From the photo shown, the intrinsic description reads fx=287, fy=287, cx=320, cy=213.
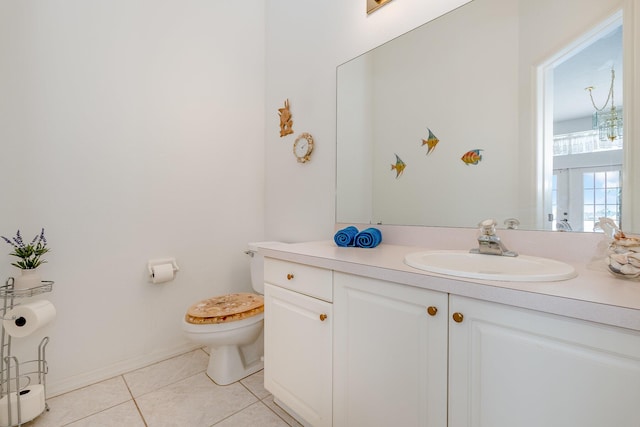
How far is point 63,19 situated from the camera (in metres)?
1.62

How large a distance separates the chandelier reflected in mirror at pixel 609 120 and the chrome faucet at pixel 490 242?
0.43 m

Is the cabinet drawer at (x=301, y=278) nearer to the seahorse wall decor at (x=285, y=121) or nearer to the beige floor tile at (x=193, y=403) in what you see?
the beige floor tile at (x=193, y=403)

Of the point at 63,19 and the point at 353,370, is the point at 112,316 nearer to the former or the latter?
the point at 353,370

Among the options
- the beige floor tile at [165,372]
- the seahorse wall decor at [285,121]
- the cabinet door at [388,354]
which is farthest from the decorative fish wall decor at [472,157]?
the beige floor tile at [165,372]

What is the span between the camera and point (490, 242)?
1090 mm

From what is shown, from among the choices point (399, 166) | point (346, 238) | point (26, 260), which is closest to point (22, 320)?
point (26, 260)

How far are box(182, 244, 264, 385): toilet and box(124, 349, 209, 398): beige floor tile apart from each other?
0.56 ft

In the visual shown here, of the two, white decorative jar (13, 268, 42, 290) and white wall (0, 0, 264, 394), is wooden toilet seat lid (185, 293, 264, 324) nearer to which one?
white wall (0, 0, 264, 394)

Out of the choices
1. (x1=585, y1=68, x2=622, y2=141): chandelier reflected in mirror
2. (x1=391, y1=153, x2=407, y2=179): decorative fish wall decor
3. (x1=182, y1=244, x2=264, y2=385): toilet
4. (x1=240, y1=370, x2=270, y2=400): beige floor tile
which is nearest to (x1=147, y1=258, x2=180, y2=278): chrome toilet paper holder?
(x1=182, y1=244, x2=264, y2=385): toilet

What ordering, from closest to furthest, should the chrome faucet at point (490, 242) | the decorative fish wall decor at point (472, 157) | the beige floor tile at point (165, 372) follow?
the chrome faucet at point (490, 242), the decorative fish wall decor at point (472, 157), the beige floor tile at point (165, 372)

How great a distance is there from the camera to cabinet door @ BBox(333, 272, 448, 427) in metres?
0.83

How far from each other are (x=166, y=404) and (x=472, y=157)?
77.2 inches

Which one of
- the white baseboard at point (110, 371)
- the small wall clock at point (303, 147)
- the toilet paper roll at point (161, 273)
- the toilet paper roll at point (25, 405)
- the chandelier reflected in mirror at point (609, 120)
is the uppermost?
the small wall clock at point (303, 147)

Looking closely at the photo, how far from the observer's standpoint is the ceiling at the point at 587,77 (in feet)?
3.05
